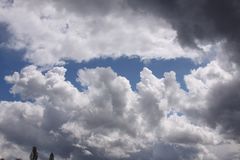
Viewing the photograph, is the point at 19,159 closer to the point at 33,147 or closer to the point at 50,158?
the point at 50,158

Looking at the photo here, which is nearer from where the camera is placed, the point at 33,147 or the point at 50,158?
the point at 33,147

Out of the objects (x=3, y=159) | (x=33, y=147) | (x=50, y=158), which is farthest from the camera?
(x=3, y=159)

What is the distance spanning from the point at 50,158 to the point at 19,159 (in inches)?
1365

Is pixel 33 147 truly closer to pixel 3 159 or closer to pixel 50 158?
pixel 50 158

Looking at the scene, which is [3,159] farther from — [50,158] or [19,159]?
[50,158]

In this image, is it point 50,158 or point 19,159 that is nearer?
point 50,158

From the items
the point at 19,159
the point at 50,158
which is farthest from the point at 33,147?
the point at 19,159

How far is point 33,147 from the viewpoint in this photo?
362 ft

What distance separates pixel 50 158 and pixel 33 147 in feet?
64.3

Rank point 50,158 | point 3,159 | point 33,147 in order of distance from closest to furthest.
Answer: point 33,147, point 50,158, point 3,159

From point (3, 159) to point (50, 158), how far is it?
1492 inches

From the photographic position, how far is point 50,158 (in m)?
128

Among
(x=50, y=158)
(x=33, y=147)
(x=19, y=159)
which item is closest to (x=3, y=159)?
(x=19, y=159)
